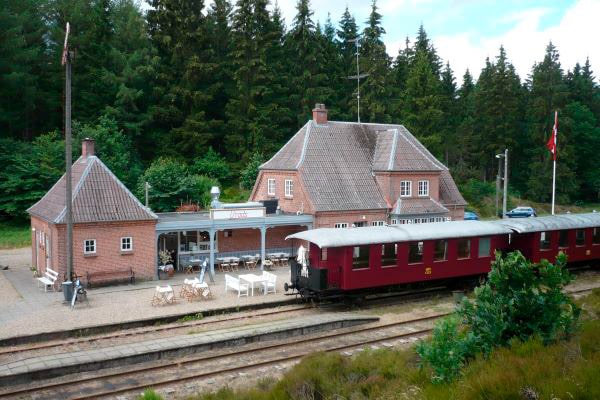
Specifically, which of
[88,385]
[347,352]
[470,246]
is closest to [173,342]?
[88,385]

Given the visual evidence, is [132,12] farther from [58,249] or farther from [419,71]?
[58,249]

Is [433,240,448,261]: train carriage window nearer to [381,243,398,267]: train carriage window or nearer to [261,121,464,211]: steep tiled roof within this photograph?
[381,243,398,267]: train carriage window

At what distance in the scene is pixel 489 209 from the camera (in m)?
55.7

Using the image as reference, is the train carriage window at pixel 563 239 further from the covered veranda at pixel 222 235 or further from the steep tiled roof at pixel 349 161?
the covered veranda at pixel 222 235

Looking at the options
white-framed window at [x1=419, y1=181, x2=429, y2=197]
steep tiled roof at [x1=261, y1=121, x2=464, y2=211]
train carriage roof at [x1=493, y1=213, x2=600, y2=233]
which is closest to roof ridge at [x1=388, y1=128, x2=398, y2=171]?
steep tiled roof at [x1=261, y1=121, x2=464, y2=211]

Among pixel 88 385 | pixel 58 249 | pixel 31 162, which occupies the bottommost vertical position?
pixel 88 385

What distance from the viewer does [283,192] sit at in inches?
1267

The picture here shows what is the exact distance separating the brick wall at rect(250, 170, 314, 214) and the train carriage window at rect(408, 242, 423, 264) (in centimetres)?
887

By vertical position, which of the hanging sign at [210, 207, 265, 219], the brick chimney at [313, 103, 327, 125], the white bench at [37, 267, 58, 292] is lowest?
the white bench at [37, 267, 58, 292]

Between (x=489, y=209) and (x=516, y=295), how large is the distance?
47.5m

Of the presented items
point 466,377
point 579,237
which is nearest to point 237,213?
A: point 579,237

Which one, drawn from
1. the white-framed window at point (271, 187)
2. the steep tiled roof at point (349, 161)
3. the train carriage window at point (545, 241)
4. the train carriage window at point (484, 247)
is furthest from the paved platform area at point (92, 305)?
the train carriage window at point (545, 241)

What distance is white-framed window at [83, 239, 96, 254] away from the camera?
76.3 ft

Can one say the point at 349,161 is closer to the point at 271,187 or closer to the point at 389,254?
the point at 271,187
